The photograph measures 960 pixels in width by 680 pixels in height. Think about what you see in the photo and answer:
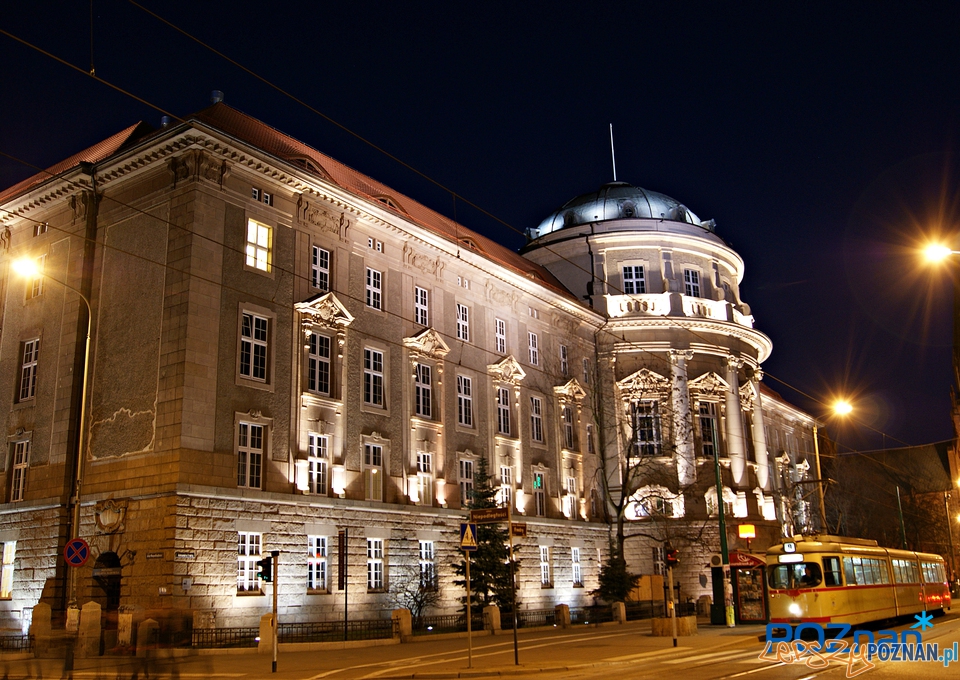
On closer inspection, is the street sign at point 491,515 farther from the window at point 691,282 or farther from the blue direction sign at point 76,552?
the window at point 691,282

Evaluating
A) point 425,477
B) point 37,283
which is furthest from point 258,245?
point 425,477

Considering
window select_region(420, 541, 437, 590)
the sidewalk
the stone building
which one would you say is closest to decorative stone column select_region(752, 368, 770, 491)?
the stone building

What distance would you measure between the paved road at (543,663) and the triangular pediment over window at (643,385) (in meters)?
26.4

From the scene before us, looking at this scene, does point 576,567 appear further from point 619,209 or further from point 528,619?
point 619,209

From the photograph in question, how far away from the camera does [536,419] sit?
158ft

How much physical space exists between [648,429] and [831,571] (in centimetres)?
2669

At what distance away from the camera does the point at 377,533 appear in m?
35.3

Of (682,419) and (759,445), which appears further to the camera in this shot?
(759,445)

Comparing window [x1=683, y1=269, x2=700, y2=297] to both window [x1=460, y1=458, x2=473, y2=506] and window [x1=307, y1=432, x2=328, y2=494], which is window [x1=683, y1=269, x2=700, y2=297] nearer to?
window [x1=460, y1=458, x2=473, y2=506]

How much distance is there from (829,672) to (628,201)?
1818 inches

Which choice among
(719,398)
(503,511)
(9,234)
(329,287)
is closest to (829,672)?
(503,511)

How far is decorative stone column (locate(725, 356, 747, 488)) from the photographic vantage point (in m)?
55.5

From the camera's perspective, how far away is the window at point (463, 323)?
43594 mm

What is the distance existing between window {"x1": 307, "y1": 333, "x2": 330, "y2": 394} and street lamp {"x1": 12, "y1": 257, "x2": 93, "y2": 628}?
773cm
